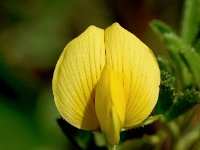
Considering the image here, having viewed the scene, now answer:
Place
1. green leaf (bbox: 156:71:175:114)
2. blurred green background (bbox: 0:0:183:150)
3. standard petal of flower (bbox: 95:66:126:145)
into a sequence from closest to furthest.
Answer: standard petal of flower (bbox: 95:66:126:145), green leaf (bbox: 156:71:175:114), blurred green background (bbox: 0:0:183:150)

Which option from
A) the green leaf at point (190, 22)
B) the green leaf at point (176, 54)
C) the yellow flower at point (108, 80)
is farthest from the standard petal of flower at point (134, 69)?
the green leaf at point (190, 22)

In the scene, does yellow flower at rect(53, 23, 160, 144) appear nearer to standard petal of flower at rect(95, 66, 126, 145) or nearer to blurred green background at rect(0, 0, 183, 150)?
standard petal of flower at rect(95, 66, 126, 145)

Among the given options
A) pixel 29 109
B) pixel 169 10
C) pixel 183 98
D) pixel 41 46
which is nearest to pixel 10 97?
pixel 29 109

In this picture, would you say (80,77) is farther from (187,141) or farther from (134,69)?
(187,141)

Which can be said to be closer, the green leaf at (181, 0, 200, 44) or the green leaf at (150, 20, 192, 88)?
the green leaf at (150, 20, 192, 88)

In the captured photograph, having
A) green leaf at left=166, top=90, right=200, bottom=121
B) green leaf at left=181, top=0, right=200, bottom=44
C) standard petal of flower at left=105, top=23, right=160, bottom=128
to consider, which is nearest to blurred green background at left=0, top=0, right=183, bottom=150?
green leaf at left=181, top=0, right=200, bottom=44
